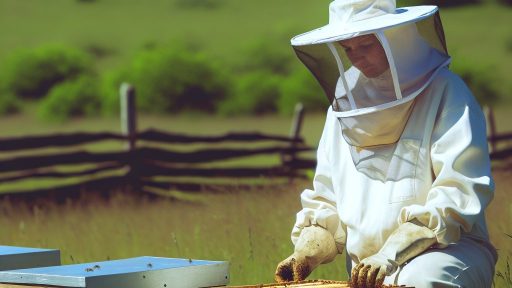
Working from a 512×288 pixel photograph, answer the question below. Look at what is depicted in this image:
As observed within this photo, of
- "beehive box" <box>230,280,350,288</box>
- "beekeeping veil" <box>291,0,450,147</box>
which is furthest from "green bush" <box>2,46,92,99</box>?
"beehive box" <box>230,280,350,288</box>

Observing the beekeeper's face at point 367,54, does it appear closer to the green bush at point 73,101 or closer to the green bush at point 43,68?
the green bush at point 73,101

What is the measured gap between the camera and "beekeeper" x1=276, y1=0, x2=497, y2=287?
3.35 metres

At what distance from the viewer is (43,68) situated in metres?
55.2

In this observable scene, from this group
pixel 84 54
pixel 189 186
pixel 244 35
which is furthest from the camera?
pixel 244 35

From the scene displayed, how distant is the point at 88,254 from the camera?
776 cm

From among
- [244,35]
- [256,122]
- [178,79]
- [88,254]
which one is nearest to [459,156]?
[88,254]

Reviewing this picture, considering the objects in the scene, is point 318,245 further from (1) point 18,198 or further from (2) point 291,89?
(2) point 291,89

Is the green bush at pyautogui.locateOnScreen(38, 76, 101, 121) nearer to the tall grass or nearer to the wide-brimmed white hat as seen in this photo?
the tall grass

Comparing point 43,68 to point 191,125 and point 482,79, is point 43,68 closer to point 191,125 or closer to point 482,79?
point 191,125

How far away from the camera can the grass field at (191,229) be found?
630 centimetres

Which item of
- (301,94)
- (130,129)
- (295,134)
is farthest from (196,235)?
(301,94)

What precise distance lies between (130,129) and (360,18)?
11.5 meters

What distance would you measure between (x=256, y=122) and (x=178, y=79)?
5477mm

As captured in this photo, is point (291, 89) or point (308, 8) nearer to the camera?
point (291, 89)
